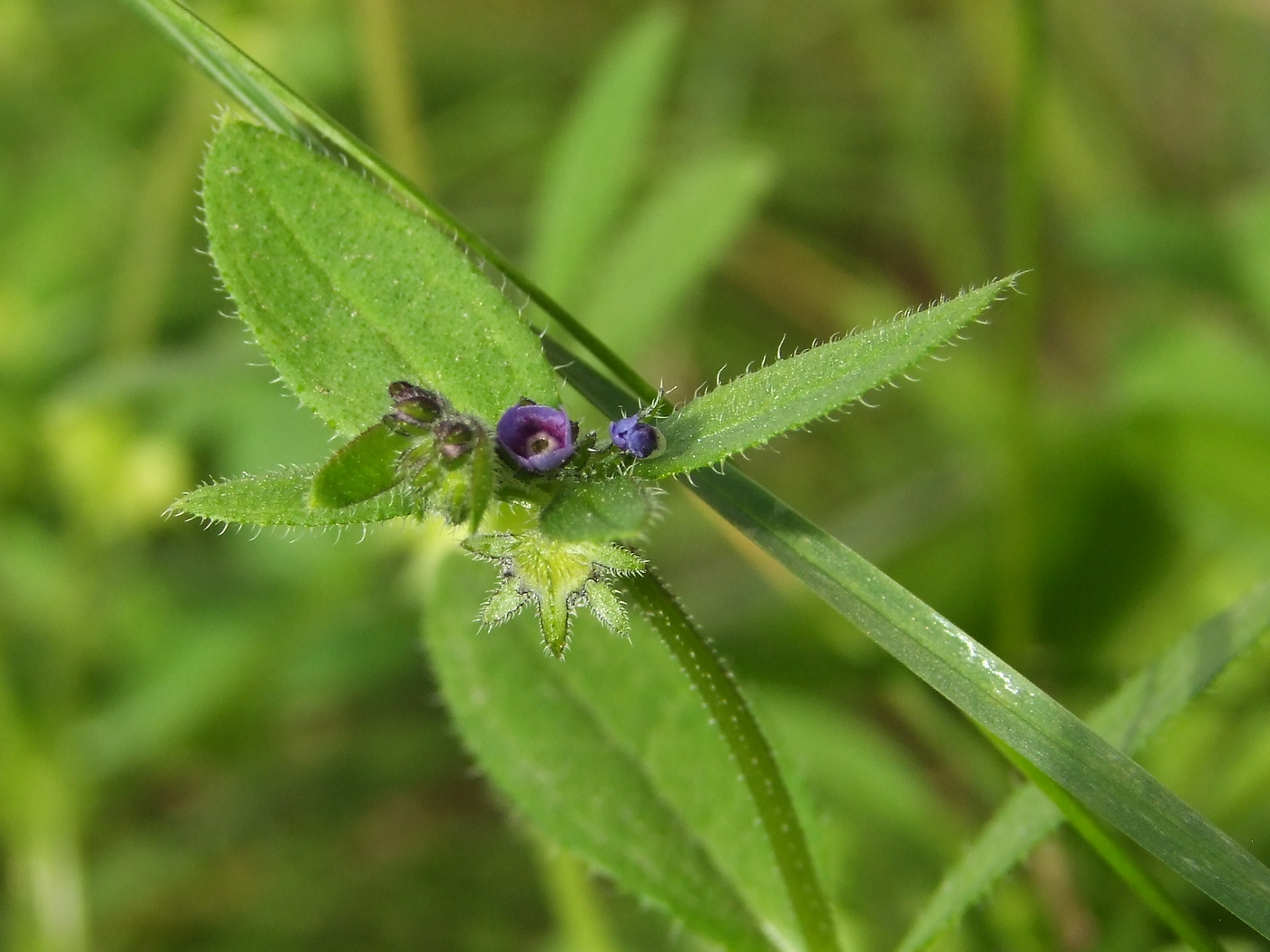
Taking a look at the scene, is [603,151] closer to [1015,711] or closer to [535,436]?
[535,436]

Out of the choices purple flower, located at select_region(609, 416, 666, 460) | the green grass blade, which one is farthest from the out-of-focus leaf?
purple flower, located at select_region(609, 416, 666, 460)

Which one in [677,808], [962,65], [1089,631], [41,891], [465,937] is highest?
[962,65]

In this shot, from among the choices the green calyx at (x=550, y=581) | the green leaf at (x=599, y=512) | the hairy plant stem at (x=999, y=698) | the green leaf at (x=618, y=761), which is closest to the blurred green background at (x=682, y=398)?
the green leaf at (x=618, y=761)

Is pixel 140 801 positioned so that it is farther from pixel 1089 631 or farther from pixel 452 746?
pixel 1089 631

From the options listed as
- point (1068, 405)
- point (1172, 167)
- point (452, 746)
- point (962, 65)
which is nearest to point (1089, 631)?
point (1068, 405)

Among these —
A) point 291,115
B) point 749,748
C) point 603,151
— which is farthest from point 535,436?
point 603,151
